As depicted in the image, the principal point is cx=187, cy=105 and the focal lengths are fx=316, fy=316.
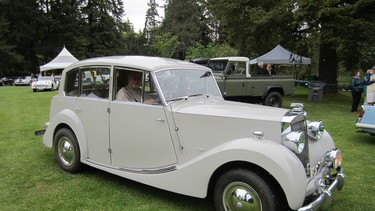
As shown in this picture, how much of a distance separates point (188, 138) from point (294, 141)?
1.27 m

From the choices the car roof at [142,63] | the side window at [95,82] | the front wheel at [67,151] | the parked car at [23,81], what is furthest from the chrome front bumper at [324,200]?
the parked car at [23,81]

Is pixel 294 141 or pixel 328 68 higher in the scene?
pixel 328 68

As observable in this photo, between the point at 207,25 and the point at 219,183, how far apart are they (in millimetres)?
59382

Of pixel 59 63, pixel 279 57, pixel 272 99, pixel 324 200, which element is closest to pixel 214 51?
pixel 59 63

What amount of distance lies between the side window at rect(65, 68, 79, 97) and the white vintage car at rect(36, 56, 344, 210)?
0.02 metres

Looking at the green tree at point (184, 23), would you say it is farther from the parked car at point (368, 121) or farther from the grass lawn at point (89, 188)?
the grass lawn at point (89, 188)

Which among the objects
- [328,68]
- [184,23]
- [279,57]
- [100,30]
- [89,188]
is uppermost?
[184,23]

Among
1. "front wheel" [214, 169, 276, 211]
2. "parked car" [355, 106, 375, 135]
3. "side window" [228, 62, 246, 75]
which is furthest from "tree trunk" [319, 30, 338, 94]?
"front wheel" [214, 169, 276, 211]

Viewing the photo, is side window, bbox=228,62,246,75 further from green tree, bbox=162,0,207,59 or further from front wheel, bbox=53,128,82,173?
green tree, bbox=162,0,207,59

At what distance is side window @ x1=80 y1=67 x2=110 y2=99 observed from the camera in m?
4.84

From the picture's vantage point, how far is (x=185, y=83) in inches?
187

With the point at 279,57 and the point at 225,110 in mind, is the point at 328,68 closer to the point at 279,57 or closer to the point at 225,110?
the point at 279,57

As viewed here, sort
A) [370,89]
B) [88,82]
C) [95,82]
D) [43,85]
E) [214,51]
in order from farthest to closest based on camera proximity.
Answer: [214,51] < [43,85] < [370,89] < [88,82] < [95,82]

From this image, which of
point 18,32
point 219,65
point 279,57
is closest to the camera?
point 219,65
